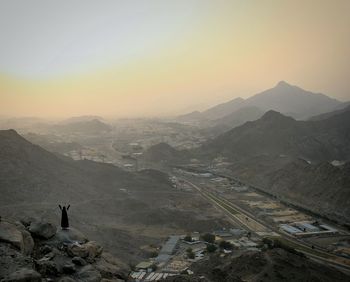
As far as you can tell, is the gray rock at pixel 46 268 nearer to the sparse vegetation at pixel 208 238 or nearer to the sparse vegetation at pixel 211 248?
the sparse vegetation at pixel 211 248

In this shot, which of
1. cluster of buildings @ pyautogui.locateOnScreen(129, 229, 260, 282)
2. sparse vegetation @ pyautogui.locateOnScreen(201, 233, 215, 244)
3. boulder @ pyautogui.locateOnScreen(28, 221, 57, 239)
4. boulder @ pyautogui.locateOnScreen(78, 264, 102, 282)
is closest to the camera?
boulder @ pyautogui.locateOnScreen(78, 264, 102, 282)

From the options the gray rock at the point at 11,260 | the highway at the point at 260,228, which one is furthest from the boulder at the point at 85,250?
the highway at the point at 260,228

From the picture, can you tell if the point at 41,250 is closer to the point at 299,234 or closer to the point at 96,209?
the point at 299,234

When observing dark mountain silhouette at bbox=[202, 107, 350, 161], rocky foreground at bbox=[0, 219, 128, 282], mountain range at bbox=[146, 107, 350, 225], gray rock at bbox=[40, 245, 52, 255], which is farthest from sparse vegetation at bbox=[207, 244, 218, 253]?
dark mountain silhouette at bbox=[202, 107, 350, 161]

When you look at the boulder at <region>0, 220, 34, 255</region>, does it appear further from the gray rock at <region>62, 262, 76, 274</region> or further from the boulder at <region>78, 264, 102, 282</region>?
the boulder at <region>78, 264, 102, 282</region>

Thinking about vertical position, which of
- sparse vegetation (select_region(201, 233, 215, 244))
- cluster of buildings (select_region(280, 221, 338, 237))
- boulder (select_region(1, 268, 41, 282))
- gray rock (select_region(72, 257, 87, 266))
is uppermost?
boulder (select_region(1, 268, 41, 282))

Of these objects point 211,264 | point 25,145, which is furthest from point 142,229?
point 25,145
